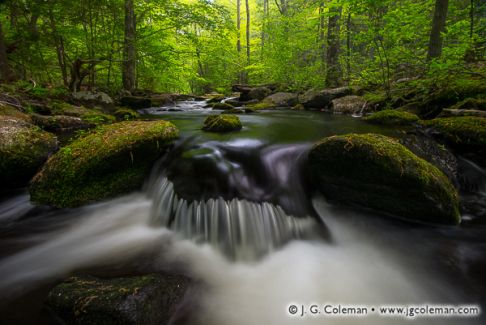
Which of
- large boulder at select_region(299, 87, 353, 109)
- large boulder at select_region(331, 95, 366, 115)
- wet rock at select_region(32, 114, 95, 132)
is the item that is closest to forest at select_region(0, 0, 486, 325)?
wet rock at select_region(32, 114, 95, 132)

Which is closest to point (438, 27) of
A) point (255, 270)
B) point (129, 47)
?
point (255, 270)

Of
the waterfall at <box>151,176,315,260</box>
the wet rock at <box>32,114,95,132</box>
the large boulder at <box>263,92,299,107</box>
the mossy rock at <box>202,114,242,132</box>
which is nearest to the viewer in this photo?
the waterfall at <box>151,176,315,260</box>

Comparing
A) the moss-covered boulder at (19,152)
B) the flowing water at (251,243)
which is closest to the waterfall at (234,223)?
the flowing water at (251,243)

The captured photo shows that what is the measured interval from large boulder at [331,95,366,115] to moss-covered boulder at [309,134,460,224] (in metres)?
5.54

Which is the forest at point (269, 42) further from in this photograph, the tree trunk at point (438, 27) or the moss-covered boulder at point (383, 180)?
the moss-covered boulder at point (383, 180)

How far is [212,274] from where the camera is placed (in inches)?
85.6

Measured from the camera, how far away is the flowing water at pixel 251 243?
76.3 inches

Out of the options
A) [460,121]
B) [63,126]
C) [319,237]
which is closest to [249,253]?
[319,237]

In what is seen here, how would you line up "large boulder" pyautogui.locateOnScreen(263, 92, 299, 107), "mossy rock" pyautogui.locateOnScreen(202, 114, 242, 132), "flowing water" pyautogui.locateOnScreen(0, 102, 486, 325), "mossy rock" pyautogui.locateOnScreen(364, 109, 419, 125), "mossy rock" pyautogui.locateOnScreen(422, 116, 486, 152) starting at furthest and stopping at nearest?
"large boulder" pyautogui.locateOnScreen(263, 92, 299, 107), "mossy rock" pyautogui.locateOnScreen(364, 109, 419, 125), "mossy rock" pyautogui.locateOnScreen(202, 114, 242, 132), "mossy rock" pyautogui.locateOnScreen(422, 116, 486, 152), "flowing water" pyautogui.locateOnScreen(0, 102, 486, 325)

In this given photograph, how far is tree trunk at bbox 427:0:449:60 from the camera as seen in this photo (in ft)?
20.4

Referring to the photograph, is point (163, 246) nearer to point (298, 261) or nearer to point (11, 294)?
point (11, 294)

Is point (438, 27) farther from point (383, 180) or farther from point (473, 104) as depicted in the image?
point (383, 180)

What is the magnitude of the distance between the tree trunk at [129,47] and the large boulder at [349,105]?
7719 mm

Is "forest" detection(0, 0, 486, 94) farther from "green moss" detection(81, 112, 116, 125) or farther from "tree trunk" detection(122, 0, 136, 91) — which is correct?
"green moss" detection(81, 112, 116, 125)
